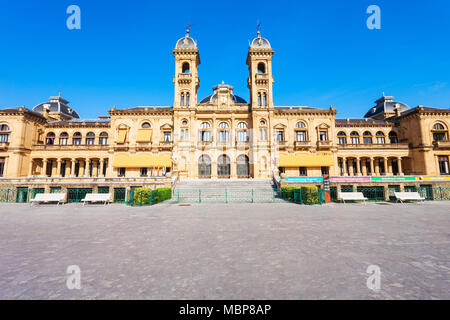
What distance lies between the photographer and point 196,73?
1409 inches

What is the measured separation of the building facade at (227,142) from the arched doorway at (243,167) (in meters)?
0.16

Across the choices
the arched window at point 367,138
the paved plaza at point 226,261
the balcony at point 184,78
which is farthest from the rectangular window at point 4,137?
the arched window at point 367,138

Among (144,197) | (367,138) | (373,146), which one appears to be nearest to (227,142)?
(144,197)

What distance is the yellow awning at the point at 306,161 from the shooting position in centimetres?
3228

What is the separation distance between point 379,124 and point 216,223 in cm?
4216

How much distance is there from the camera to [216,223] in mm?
8703

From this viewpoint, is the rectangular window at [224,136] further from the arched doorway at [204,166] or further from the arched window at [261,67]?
the arched window at [261,67]

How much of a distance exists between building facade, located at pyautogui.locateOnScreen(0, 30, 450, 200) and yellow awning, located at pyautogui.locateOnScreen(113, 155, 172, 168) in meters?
0.16

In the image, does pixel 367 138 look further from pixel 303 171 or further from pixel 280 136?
pixel 280 136

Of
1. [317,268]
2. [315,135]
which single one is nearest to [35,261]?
[317,268]

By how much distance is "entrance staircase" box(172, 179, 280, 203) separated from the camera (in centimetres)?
1773

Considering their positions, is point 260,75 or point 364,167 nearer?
point 260,75

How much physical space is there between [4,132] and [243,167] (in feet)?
130
